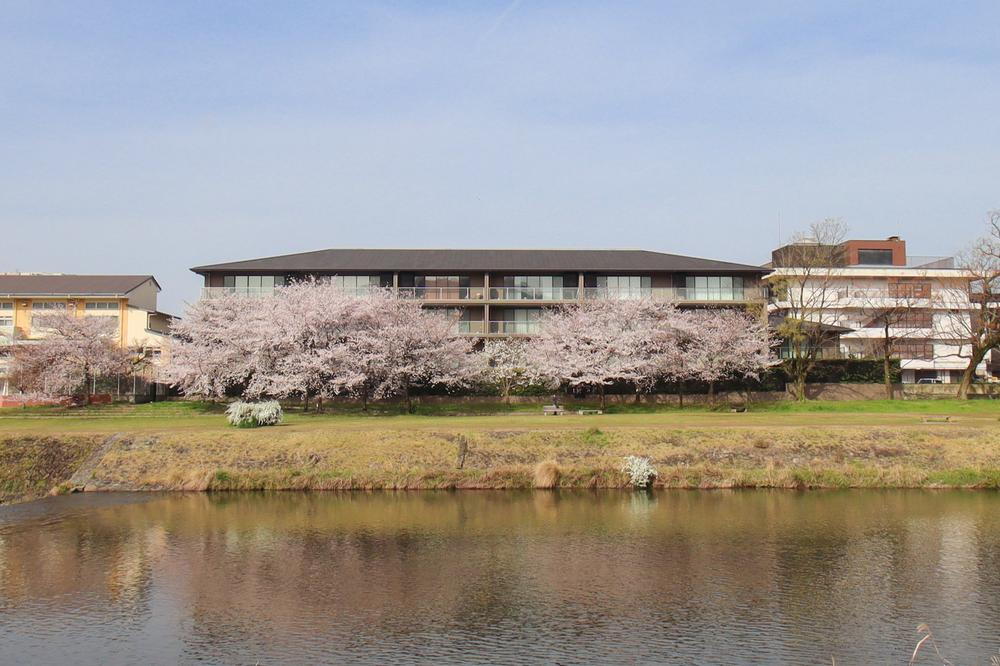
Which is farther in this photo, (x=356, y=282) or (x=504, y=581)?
(x=356, y=282)

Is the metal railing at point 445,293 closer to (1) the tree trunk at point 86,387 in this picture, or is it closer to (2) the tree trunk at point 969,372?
(1) the tree trunk at point 86,387

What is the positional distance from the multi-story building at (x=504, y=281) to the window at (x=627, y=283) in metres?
0.08

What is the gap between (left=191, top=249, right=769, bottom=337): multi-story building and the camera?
68.1 m

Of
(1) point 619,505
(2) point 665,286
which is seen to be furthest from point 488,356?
(1) point 619,505

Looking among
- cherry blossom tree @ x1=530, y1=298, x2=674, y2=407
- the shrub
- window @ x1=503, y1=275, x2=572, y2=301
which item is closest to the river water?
the shrub

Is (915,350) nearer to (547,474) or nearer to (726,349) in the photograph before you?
(726,349)

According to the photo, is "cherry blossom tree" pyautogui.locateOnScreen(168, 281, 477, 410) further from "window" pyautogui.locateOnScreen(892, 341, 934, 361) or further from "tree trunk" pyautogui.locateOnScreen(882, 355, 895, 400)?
"window" pyautogui.locateOnScreen(892, 341, 934, 361)

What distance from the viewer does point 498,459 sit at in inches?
1405

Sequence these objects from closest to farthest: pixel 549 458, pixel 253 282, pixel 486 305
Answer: pixel 549 458 < pixel 486 305 < pixel 253 282

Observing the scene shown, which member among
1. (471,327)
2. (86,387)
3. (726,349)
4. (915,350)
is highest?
(471,327)

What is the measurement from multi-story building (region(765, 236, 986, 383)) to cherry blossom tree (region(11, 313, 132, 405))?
49027 mm

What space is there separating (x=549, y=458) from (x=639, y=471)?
384cm

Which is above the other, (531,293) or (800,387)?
(531,293)

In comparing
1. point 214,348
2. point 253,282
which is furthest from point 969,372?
point 253,282
